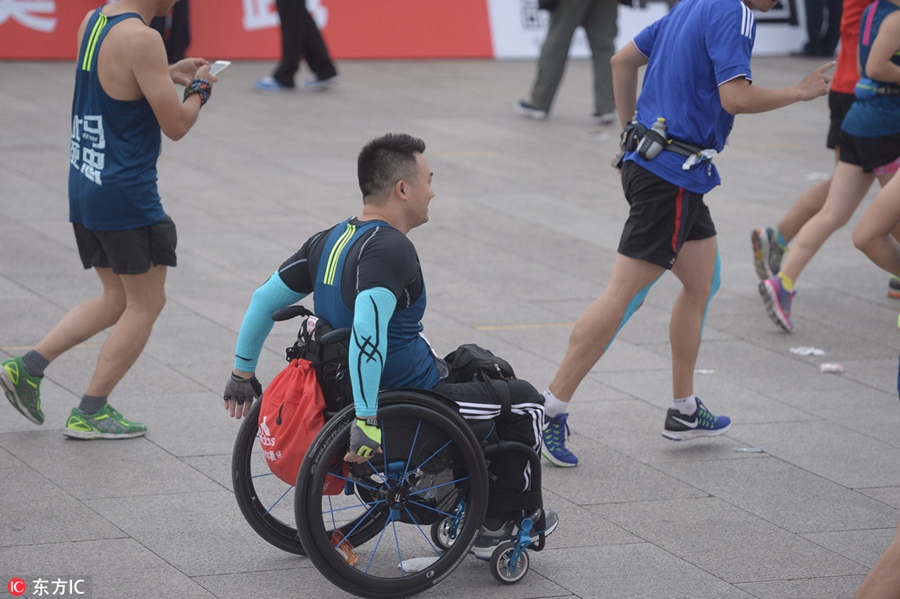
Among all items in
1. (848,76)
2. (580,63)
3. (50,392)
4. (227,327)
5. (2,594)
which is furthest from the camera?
(580,63)

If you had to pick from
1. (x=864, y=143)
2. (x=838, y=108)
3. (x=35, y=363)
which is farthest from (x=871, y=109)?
(x=35, y=363)

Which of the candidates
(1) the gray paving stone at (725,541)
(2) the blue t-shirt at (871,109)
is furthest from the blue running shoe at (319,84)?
(1) the gray paving stone at (725,541)

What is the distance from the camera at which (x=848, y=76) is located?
695 cm

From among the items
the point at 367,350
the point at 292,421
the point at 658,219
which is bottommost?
the point at 292,421

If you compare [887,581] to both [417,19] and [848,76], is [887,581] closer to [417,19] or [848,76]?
[848,76]

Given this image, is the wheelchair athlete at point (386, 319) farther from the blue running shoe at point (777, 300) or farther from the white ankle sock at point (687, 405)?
the blue running shoe at point (777, 300)

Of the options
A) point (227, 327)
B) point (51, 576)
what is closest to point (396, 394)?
point (51, 576)

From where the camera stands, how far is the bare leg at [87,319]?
4.79 metres

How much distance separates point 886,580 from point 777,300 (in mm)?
3560

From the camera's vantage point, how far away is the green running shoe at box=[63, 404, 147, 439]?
468 cm

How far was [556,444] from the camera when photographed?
4648mm

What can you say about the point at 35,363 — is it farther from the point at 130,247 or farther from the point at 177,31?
the point at 177,31

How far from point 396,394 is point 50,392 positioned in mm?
2433

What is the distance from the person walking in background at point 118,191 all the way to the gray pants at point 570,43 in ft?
23.8
